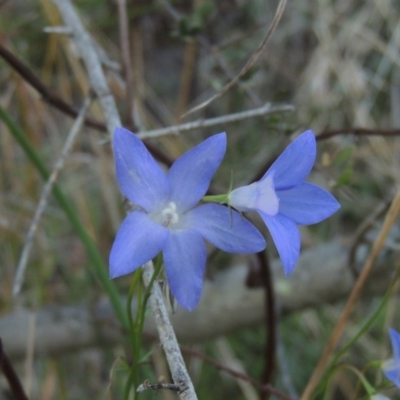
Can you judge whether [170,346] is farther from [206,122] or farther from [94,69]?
[94,69]

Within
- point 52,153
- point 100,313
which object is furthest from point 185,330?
Result: point 52,153

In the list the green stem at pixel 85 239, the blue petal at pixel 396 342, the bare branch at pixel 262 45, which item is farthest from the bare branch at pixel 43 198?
the blue petal at pixel 396 342

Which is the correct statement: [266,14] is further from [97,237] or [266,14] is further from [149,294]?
[149,294]

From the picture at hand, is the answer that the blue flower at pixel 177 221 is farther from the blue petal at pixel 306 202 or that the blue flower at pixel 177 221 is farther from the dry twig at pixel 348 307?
the dry twig at pixel 348 307

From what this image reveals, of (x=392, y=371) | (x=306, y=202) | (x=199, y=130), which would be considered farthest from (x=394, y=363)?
(x=199, y=130)

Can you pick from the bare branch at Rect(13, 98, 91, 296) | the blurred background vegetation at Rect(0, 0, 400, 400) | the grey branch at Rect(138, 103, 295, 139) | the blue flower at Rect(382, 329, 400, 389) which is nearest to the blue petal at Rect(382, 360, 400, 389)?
the blue flower at Rect(382, 329, 400, 389)

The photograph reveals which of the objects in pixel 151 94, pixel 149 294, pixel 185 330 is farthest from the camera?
pixel 151 94

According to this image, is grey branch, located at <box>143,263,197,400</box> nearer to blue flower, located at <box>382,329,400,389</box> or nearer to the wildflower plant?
the wildflower plant
